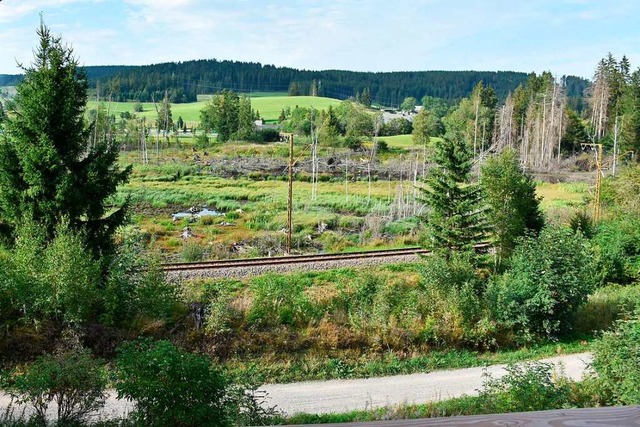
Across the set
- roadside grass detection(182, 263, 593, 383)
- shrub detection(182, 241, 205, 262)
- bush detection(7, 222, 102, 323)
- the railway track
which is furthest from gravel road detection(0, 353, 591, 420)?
shrub detection(182, 241, 205, 262)

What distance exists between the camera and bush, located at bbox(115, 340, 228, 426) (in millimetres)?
7945

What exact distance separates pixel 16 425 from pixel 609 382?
36.2 ft

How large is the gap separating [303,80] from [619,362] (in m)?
169

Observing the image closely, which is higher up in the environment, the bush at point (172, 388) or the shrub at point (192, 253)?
the bush at point (172, 388)

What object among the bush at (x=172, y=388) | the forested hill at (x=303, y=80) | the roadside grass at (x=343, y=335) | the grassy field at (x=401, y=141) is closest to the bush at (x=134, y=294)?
the roadside grass at (x=343, y=335)

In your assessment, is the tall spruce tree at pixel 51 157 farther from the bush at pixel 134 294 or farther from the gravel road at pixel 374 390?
the gravel road at pixel 374 390

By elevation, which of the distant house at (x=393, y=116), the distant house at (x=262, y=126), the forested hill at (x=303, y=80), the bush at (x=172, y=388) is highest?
the forested hill at (x=303, y=80)

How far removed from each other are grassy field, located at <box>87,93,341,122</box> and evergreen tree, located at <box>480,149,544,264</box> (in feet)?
285

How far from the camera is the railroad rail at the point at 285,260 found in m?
22.9

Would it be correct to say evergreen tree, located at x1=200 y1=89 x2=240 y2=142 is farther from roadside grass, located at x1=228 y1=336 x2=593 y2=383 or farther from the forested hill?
roadside grass, located at x1=228 y1=336 x2=593 y2=383

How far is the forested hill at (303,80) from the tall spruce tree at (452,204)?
125m

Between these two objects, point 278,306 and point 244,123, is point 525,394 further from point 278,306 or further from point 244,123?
point 244,123

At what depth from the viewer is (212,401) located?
28.0 feet

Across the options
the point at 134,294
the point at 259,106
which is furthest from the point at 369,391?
the point at 259,106
